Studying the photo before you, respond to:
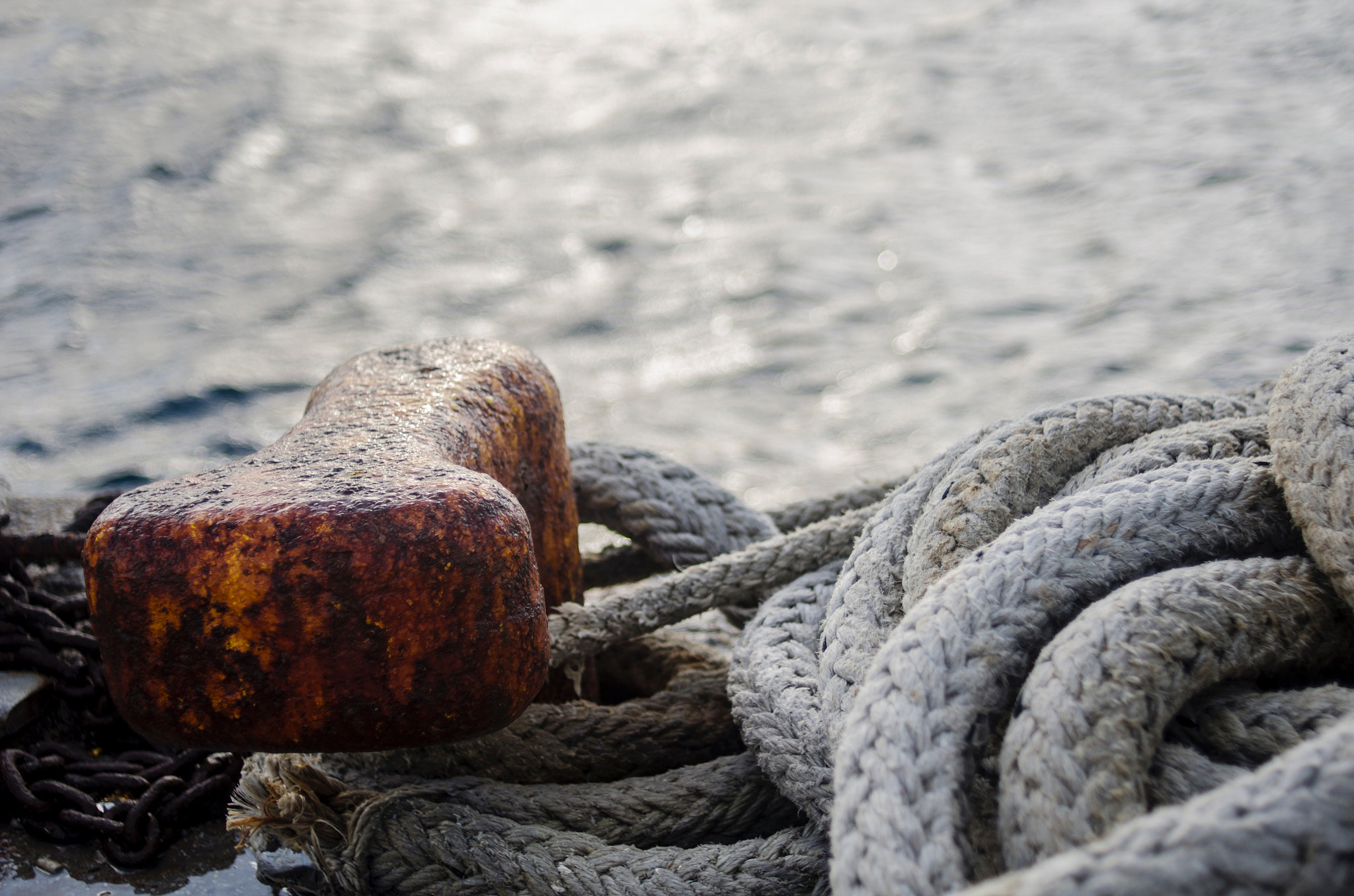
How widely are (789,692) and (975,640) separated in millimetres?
378

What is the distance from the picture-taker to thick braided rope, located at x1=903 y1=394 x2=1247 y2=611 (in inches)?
41.9

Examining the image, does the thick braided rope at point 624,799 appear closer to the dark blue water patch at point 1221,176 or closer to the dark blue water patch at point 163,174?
the dark blue water patch at point 1221,176

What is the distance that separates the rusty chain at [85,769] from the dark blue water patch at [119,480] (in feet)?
6.06

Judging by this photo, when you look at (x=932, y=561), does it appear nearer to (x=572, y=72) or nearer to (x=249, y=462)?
(x=249, y=462)

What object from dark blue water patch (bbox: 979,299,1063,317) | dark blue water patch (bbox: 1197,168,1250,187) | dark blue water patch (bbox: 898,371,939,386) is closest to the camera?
dark blue water patch (bbox: 898,371,939,386)

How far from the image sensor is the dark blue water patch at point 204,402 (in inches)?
157

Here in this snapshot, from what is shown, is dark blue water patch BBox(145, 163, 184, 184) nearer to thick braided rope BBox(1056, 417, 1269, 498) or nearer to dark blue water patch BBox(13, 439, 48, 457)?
dark blue water patch BBox(13, 439, 48, 457)

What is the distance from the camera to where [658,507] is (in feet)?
5.60

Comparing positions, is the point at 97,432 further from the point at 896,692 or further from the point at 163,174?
the point at 896,692

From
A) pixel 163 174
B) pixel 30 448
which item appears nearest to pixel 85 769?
pixel 30 448

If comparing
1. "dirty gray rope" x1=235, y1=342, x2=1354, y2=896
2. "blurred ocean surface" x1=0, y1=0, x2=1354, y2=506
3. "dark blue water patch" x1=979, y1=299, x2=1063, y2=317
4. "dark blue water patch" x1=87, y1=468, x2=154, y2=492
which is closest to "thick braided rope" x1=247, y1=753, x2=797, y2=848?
"dirty gray rope" x1=235, y1=342, x2=1354, y2=896

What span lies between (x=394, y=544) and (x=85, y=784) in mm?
805

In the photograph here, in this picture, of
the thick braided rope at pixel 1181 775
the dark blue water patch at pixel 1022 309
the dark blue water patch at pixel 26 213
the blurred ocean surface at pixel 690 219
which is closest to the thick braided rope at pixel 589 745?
the thick braided rope at pixel 1181 775

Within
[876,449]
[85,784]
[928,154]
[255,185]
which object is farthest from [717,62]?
[85,784]
